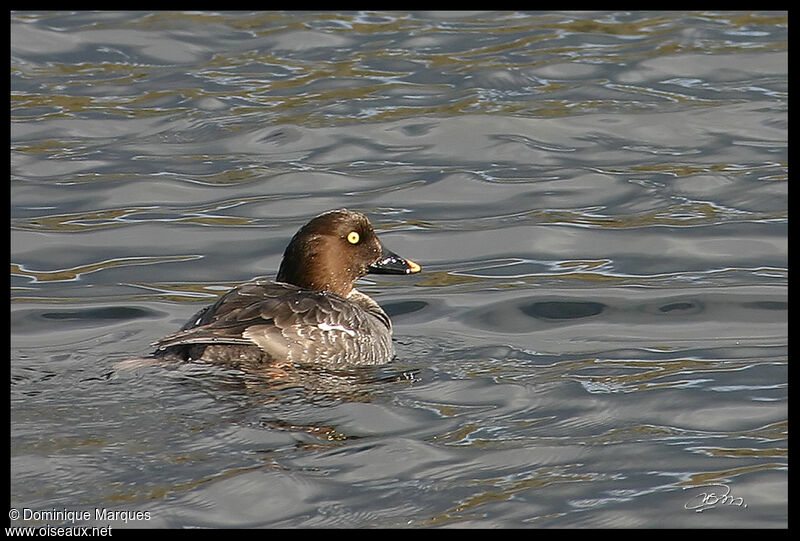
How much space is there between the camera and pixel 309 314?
8391 millimetres

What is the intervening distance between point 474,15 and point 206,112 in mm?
3795

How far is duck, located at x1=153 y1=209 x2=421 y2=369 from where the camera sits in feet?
26.4

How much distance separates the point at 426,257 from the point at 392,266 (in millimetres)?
1182

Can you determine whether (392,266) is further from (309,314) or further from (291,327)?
(291,327)

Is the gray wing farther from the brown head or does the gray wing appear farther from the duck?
the brown head

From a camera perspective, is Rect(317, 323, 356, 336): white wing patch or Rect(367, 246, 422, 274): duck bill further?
Rect(367, 246, 422, 274): duck bill

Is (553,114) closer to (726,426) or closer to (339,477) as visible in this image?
(726,426)

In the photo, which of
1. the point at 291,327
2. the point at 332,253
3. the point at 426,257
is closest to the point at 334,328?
the point at 291,327

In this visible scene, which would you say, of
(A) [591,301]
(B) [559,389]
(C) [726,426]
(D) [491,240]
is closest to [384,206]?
(D) [491,240]

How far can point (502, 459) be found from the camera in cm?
678
